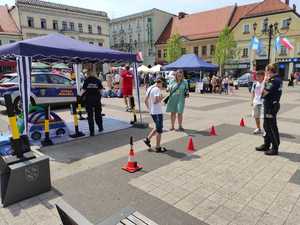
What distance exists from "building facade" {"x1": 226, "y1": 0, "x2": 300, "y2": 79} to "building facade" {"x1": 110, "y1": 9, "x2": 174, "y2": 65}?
17432 millimetres

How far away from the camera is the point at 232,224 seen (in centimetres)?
298

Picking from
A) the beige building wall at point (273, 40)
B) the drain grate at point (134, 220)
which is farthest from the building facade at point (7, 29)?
the drain grate at point (134, 220)

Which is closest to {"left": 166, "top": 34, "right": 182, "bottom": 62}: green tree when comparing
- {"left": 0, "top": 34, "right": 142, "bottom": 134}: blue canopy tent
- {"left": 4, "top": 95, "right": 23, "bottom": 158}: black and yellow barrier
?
{"left": 0, "top": 34, "right": 142, "bottom": 134}: blue canopy tent

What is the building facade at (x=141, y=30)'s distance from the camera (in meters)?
51.8

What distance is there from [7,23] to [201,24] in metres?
35.0

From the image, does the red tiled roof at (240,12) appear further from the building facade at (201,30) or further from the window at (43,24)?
the window at (43,24)

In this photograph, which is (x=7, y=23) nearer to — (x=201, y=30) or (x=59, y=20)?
(x=59, y=20)

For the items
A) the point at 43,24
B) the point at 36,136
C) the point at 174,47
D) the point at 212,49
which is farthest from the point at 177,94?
the point at 43,24

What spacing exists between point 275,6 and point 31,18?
40.5 m

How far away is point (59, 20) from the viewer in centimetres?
4588

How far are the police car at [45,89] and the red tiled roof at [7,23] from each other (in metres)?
35.7

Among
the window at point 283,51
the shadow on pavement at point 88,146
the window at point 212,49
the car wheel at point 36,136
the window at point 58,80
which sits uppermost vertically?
the window at point 212,49

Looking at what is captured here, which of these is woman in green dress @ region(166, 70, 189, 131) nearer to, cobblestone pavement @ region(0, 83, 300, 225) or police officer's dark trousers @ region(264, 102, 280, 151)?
cobblestone pavement @ region(0, 83, 300, 225)

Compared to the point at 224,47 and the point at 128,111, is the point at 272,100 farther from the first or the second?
the point at 224,47
